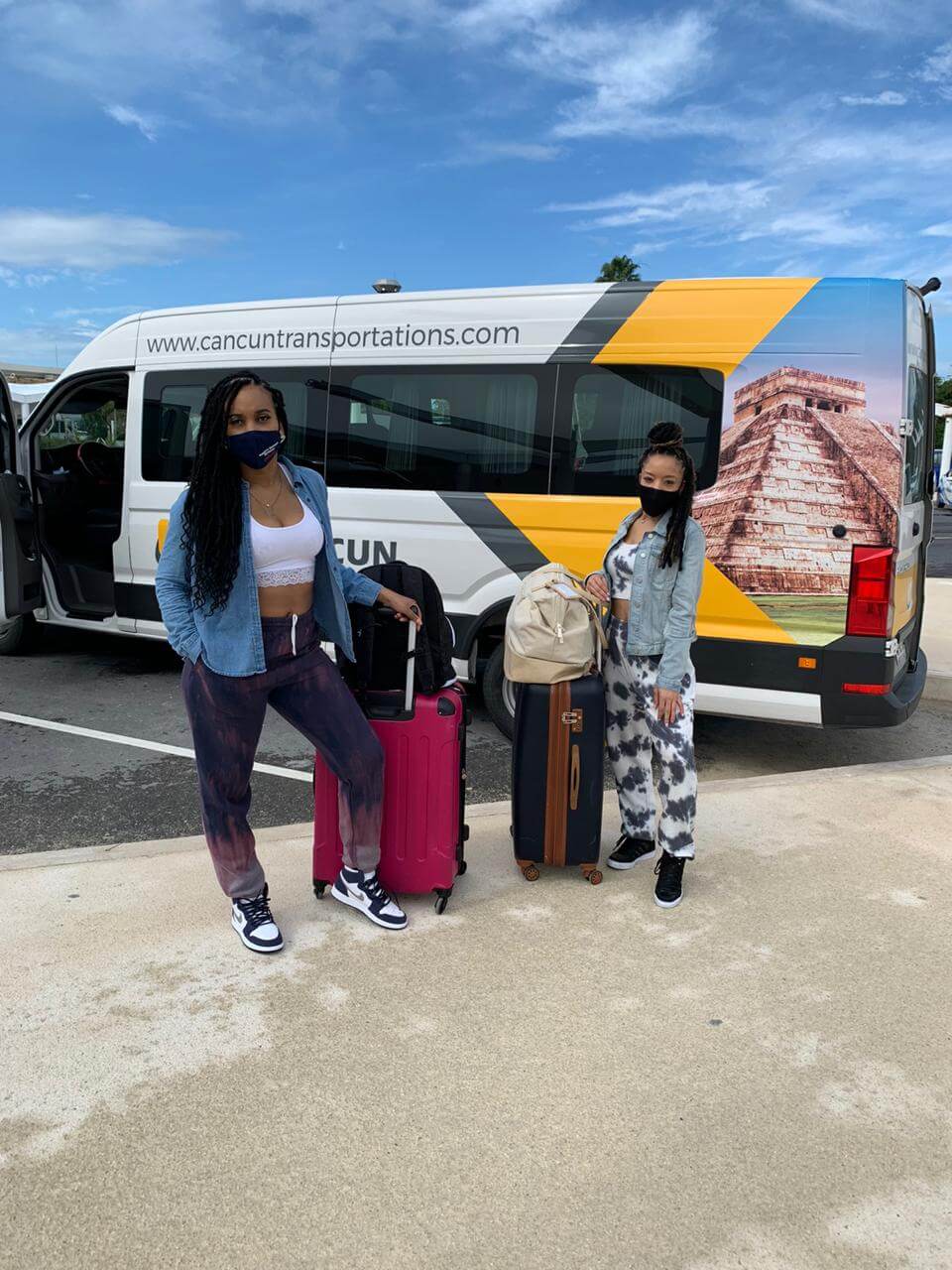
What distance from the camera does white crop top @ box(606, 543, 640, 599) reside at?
3.50m

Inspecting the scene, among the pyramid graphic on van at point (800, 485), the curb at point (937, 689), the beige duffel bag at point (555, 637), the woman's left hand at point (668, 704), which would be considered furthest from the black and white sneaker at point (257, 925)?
the curb at point (937, 689)

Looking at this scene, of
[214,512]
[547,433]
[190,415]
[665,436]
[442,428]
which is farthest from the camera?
[190,415]

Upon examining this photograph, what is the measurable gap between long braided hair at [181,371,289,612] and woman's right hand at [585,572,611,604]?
4.43 ft

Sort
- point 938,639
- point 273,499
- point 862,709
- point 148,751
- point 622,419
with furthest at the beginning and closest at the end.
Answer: point 938,639, point 148,751, point 622,419, point 862,709, point 273,499

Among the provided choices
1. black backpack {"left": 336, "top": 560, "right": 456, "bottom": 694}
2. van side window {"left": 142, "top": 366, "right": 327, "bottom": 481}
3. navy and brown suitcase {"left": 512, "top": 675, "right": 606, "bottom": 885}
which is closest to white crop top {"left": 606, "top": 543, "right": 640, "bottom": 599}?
navy and brown suitcase {"left": 512, "top": 675, "right": 606, "bottom": 885}

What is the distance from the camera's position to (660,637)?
3.43 metres

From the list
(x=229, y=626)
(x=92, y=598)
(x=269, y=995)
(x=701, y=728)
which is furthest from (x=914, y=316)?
(x=92, y=598)

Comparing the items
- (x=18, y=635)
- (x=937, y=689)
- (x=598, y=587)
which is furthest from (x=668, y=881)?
(x=18, y=635)

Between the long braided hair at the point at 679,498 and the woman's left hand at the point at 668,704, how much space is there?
430 millimetres

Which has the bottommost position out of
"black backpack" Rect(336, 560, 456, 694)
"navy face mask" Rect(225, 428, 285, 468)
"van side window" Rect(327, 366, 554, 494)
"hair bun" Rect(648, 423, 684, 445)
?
"black backpack" Rect(336, 560, 456, 694)

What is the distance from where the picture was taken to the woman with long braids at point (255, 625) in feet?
9.11

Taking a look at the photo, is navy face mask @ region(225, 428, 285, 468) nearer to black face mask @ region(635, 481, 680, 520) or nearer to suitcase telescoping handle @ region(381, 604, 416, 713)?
suitcase telescoping handle @ region(381, 604, 416, 713)

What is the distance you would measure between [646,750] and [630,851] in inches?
Result: 16.2

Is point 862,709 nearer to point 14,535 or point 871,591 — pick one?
point 871,591
